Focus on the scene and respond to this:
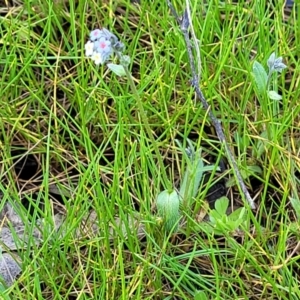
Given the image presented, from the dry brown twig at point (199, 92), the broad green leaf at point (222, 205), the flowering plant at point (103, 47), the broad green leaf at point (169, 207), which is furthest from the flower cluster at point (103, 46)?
the broad green leaf at point (222, 205)

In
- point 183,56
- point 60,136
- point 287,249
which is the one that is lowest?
point 287,249

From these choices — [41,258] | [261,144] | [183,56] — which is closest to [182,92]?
[183,56]

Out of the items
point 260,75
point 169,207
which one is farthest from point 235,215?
point 260,75

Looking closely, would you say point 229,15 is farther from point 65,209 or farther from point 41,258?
point 41,258

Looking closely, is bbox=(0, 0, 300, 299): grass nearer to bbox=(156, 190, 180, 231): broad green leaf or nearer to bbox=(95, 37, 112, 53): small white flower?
bbox=(156, 190, 180, 231): broad green leaf

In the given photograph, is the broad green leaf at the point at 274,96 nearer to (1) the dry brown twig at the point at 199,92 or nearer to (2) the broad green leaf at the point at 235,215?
(1) the dry brown twig at the point at 199,92

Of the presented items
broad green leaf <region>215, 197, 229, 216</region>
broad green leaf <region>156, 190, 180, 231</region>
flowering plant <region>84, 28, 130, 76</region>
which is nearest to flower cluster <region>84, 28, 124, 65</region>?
flowering plant <region>84, 28, 130, 76</region>
